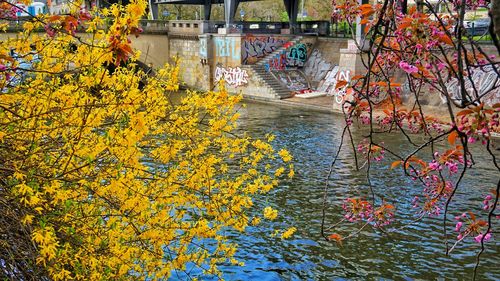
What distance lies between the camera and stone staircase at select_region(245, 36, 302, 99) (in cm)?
3372

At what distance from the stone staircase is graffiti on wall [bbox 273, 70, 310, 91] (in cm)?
56

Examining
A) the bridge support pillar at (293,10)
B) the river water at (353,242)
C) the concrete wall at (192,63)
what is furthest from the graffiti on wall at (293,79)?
the river water at (353,242)

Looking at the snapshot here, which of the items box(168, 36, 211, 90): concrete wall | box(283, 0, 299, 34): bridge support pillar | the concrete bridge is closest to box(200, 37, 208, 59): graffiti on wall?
the concrete bridge

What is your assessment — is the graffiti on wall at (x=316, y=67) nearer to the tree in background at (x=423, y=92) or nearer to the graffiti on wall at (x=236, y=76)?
the graffiti on wall at (x=236, y=76)

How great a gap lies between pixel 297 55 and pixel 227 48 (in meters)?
5.15

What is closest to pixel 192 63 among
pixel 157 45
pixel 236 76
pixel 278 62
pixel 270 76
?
pixel 157 45

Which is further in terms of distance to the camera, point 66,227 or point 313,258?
point 313,258

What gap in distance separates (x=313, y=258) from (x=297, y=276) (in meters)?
0.84

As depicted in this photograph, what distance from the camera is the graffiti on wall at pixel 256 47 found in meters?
36.3

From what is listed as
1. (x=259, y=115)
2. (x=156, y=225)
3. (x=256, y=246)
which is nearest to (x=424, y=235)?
(x=256, y=246)

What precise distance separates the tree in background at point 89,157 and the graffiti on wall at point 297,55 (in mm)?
30884

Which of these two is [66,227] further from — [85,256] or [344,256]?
[344,256]

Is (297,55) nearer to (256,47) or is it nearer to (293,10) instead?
(256,47)

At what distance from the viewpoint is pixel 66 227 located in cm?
529
